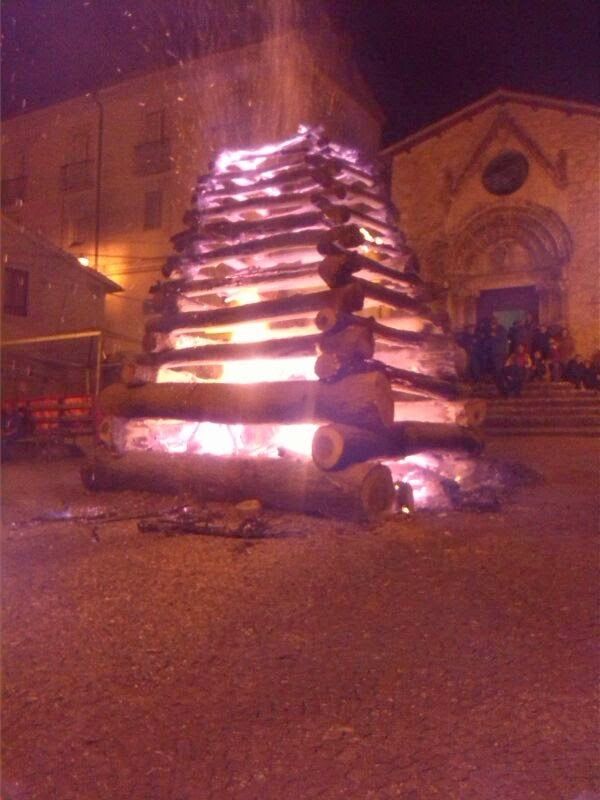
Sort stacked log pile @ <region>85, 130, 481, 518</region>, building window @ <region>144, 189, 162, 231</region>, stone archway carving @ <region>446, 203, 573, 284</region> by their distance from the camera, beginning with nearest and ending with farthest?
1. stacked log pile @ <region>85, 130, 481, 518</region>
2. stone archway carving @ <region>446, 203, 573, 284</region>
3. building window @ <region>144, 189, 162, 231</region>

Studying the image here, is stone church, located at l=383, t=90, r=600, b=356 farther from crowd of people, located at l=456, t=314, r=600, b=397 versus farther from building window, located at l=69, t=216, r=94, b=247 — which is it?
building window, located at l=69, t=216, r=94, b=247

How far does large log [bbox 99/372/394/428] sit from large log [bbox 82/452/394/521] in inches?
16.2

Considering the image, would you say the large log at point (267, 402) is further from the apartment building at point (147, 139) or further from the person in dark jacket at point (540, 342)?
the apartment building at point (147, 139)

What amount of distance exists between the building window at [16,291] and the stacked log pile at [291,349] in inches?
605

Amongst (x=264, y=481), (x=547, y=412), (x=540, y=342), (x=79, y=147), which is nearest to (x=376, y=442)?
(x=264, y=481)

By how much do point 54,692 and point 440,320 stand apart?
274 inches

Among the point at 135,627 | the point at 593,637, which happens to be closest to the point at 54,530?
the point at 135,627

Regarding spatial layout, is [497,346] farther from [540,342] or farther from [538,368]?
[540,342]

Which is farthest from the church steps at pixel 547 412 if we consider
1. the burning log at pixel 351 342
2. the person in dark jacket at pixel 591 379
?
the burning log at pixel 351 342

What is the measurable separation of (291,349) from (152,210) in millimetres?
23529

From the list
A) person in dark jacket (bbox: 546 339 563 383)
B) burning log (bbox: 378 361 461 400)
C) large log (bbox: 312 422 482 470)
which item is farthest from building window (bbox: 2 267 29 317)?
large log (bbox: 312 422 482 470)

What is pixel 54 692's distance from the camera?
3.83 metres

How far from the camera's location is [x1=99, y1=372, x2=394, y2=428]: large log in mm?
6906

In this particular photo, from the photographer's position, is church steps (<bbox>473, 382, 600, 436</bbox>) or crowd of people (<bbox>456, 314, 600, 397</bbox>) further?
crowd of people (<bbox>456, 314, 600, 397</bbox>)
